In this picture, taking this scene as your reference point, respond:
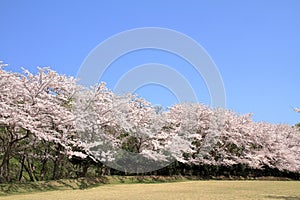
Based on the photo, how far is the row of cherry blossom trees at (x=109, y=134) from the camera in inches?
793

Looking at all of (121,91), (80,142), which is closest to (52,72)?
(80,142)

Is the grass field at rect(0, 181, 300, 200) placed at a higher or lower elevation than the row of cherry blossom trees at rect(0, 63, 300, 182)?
lower

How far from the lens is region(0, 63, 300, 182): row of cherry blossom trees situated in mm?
20141

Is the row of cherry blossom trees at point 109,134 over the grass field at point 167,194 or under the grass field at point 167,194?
over

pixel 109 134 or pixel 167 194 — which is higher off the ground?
pixel 109 134

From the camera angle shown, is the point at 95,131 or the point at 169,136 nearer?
the point at 95,131

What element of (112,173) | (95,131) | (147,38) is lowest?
(112,173)

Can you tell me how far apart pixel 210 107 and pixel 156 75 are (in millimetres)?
10976

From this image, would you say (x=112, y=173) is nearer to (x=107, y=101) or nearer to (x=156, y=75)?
(x=107, y=101)

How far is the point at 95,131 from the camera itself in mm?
24234

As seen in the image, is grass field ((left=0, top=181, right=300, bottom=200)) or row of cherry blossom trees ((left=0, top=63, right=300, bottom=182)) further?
row of cherry blossom trees ((left=0, top=63, right=300, bottom=182))

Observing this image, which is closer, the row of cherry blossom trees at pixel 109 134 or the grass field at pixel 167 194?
the grass field at pixel 167 194

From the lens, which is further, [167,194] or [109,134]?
[109,134]

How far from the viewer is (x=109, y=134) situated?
1040 inches
